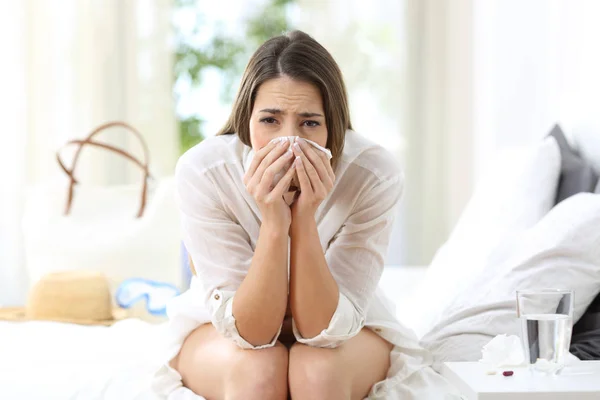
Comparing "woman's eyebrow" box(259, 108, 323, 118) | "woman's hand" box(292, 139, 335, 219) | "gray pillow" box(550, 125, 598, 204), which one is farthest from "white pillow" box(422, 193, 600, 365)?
"woman's eyebrow" box(259, 108, 323, 118)

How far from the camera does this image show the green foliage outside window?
4.50 m

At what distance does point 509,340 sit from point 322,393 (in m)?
0.34

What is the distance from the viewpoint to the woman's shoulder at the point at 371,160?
1.63 meters

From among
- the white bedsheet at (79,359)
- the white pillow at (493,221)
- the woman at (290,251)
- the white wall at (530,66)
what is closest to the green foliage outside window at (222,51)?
the white wall at (530,66)

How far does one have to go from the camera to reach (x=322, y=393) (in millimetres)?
1373

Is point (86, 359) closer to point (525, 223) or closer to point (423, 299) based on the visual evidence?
point (423, 299)

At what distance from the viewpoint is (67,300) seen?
2479 millimetres

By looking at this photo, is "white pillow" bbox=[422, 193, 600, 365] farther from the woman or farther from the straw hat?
the straw hat

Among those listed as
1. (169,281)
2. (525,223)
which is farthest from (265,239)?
(169,281)

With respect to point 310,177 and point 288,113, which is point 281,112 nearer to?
point 288,113

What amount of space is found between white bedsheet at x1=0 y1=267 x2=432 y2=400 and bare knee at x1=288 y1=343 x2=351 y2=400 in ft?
0.97

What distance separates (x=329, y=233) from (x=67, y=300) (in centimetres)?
115

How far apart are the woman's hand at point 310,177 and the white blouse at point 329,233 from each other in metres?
0.13

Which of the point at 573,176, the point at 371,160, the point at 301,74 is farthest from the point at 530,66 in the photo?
the point at 301,74
